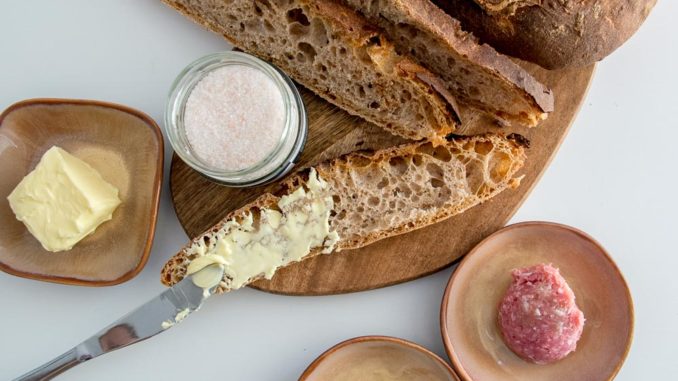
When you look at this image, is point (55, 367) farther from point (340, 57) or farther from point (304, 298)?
point (340, 57)

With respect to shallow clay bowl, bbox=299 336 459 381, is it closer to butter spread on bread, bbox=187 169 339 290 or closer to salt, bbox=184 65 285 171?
butter spread on bread, bbox=187 169 339 290

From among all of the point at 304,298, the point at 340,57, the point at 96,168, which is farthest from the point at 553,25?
the point at 96,168

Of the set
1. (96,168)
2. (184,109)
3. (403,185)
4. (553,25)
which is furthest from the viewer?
(96,168)

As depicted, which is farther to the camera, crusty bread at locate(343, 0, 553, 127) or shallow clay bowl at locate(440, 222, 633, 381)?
shallow clay bowl at locate(440, 222, 633, 381)

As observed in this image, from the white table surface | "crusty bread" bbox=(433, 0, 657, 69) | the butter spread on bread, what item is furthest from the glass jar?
"crusty bread" bbox=(433, 0, 657, 69)

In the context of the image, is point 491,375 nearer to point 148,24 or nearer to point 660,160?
point 660,160

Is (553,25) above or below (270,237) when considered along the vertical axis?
above

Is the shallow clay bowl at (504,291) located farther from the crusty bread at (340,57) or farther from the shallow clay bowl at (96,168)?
the shallow clay bowl at (96,168)
